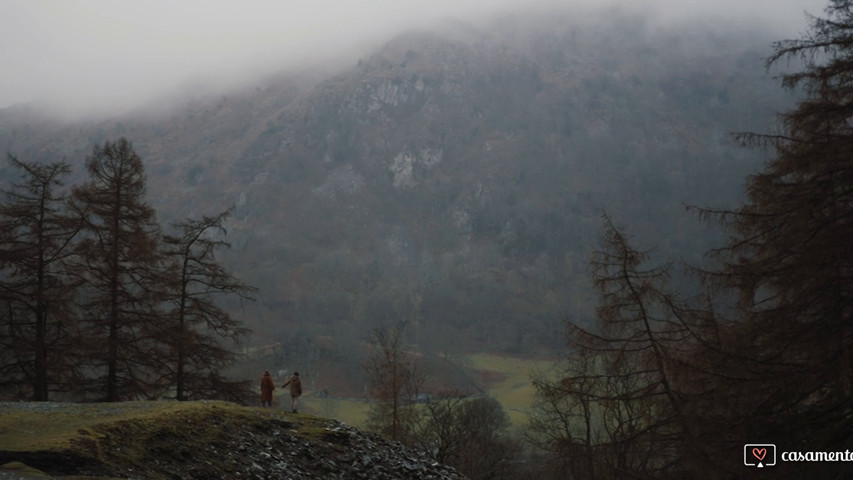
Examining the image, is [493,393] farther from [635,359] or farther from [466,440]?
[635,359]

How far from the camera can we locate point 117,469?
13312mm

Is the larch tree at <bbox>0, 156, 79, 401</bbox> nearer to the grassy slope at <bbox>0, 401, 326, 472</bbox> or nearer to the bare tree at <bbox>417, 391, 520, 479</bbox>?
the grassy slope at <bbox>0, 401, 326, 472</bbox>

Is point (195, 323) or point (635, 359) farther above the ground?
point (195, 323)

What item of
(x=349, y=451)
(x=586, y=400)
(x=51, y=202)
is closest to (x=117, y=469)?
(x=349, y=451)

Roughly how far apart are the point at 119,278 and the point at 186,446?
15.2m

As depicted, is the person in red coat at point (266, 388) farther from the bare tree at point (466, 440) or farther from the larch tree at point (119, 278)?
→ the bare tree at point (466, 440)

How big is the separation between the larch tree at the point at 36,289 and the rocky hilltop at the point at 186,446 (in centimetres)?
902

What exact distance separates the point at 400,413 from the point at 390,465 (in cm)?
2310

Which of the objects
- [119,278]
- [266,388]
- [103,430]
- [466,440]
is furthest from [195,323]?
[466,440]

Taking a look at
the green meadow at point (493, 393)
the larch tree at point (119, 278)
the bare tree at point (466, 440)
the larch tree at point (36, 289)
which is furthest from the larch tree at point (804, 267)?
the green meadow at point (493, 393)

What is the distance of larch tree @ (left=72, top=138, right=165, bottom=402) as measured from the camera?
89.8 ft

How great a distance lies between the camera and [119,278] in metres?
28.5

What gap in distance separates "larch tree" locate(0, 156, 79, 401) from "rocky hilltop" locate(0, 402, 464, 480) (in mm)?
9015

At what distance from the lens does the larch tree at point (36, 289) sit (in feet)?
88.1
